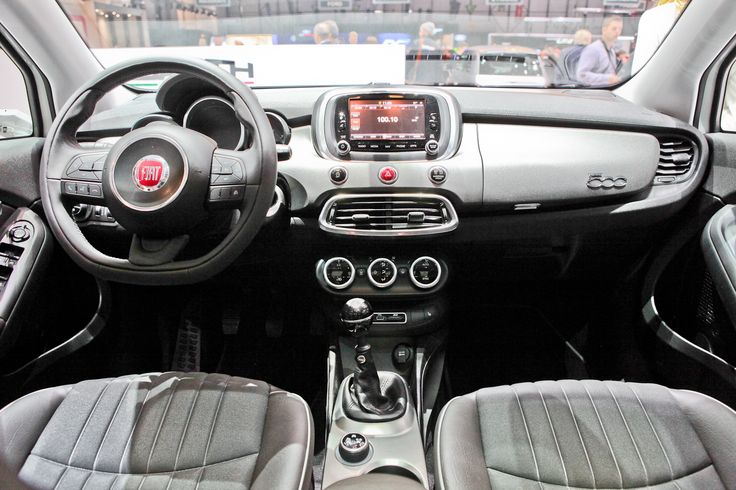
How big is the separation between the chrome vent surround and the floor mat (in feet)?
2.72

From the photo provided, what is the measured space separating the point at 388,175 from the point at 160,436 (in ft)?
2.87

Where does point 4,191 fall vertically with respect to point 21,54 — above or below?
below

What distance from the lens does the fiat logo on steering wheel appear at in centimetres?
107

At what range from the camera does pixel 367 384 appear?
4.99 feet

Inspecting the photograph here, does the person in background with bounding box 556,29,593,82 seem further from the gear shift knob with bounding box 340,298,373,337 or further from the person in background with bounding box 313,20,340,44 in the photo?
the gear shift knob with bounding box 340,298,373,337

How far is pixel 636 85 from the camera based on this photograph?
6.43 ft

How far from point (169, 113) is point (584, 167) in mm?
1188

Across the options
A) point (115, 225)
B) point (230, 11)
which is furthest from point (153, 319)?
point (230, 11)

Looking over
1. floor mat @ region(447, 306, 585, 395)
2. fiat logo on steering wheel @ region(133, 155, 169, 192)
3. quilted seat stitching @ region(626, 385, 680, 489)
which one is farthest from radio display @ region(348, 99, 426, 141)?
floor mat @ region(447, 306, 585, 395)

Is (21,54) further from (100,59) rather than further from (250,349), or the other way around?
(250,349)

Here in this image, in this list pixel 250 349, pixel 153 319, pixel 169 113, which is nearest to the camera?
pixel 169 113

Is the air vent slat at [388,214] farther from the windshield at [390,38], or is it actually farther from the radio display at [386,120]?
Result: the windshield at [390,38]

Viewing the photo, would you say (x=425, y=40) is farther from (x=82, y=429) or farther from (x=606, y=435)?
(x=82, y=429)

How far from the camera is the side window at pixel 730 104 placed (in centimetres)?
174
